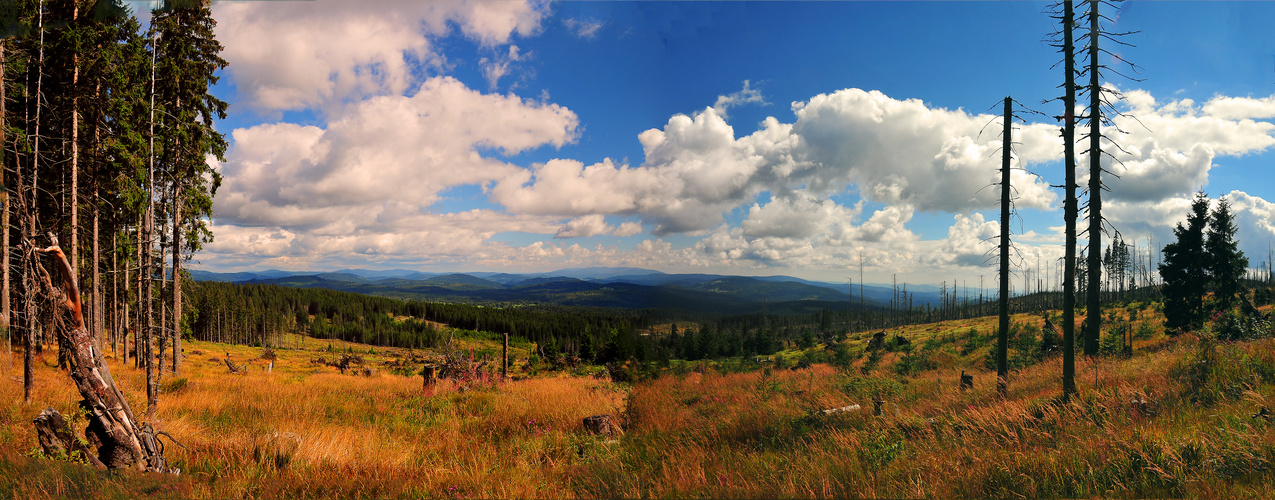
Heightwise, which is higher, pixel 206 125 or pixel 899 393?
pixel 206 125

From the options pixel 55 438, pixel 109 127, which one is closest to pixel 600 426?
pixel 55 438

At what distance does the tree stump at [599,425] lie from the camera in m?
9.27

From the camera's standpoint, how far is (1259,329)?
575 inches

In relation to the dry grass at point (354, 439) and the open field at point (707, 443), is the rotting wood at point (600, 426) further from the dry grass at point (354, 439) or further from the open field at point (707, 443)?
the open field at point (707, 443)

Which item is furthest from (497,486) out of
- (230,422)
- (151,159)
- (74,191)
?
(74,191)

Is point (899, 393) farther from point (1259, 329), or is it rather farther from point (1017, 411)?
point (1259, 329)

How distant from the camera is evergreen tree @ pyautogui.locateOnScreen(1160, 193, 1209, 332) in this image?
26094 millimetres

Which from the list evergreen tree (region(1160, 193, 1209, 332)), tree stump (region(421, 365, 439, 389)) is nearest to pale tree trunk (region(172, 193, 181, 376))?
tree stump (region(421, 365, 439, 389))

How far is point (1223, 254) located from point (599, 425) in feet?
128

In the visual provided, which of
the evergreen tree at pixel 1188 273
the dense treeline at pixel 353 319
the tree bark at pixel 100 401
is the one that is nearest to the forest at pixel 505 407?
the tree bark at pixel 100 401

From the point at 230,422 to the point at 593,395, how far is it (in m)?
7.94

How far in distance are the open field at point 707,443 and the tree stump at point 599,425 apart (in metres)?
0.48

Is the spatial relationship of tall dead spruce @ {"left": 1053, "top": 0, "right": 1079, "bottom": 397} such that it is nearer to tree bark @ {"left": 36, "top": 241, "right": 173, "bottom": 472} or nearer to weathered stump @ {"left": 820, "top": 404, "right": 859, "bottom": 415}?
weathered stump @ {"left": 820, "top": 404, "right": 859, "bottom": 415}

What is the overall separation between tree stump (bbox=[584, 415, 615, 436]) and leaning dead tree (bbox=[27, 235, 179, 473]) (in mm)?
6275
